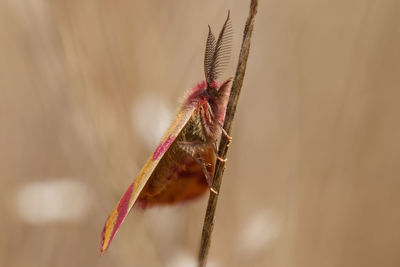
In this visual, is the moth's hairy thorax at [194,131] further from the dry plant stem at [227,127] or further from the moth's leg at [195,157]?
the dry plant stem at [227,127]

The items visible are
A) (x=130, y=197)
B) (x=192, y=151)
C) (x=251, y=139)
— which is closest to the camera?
(x=130, y=197)

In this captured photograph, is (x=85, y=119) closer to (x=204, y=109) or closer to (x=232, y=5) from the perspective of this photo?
(x=204, y=109)

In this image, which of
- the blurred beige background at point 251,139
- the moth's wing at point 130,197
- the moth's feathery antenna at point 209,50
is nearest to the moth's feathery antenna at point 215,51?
the moth's feathery antenna at point 209,50

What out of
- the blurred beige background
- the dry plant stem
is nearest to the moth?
the dry plant stem

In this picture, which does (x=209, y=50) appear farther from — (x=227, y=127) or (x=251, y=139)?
(x=251, y=139)

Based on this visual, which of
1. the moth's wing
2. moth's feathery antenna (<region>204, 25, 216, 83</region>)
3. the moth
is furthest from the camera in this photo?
the moth

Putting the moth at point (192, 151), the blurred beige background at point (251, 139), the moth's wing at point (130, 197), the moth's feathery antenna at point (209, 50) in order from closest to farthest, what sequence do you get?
the moth's wing at point (130, 197), the moth's feathery antenna at point (209, 50), the moth at point (192, 151), the blurred beige background at point (251, 139)

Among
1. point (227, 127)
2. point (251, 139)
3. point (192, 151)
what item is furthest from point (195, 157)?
point (251, 139)

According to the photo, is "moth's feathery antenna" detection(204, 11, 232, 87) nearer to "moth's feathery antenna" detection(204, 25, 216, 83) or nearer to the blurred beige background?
"moth's feathery antenna" detection(204, 25, 216, 83)

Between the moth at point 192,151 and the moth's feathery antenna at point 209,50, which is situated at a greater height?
the moth's feathery antenna at point 209,50
